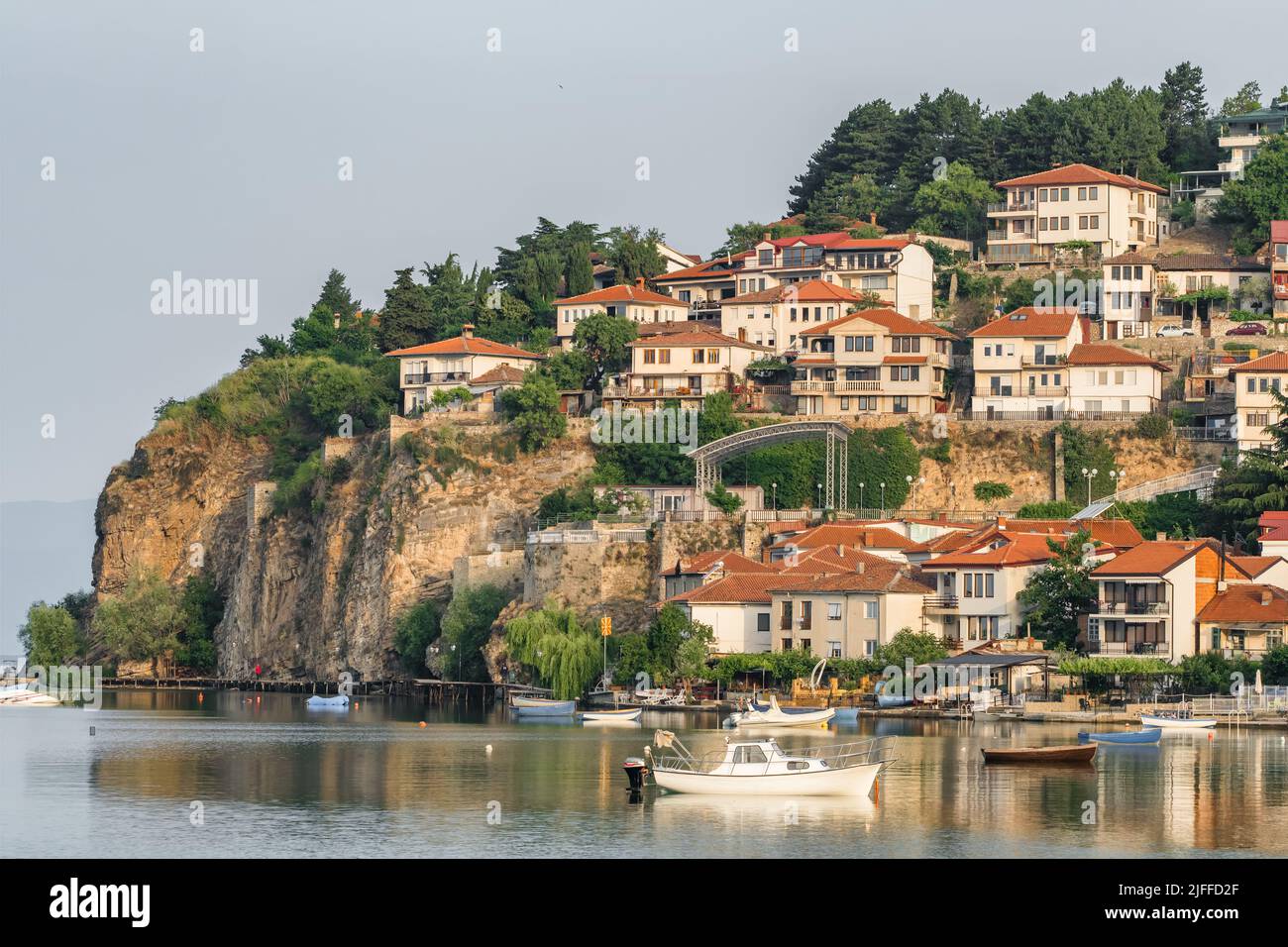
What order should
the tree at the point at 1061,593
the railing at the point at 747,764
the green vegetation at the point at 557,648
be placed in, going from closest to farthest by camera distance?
the railing at the point at 747,764, the tree at the point at 1061,593, the green vegetation at the point at 557,648

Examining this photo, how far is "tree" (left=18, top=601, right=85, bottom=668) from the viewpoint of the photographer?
411 ft

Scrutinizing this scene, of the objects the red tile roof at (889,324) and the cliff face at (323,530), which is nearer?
the red tile roof at (889,324)

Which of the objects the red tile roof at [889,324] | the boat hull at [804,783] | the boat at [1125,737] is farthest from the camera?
the red tile roof at [889,324]

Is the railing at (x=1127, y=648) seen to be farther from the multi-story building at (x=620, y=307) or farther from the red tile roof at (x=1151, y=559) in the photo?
the multi-story building at (x=620, y=307)

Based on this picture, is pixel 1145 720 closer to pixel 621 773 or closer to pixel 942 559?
pixel 942 559

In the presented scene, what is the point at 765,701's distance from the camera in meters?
80.3

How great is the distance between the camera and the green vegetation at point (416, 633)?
99.8m

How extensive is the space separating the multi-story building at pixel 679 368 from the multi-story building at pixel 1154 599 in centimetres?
2855

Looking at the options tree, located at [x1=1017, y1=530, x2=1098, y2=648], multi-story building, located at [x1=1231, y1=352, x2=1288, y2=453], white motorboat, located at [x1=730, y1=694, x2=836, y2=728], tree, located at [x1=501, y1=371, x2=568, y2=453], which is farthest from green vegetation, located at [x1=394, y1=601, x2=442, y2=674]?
multi-story building, located at [x1=1231, y1=352, x2=1288, y2=453]

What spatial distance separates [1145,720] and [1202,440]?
27.2m

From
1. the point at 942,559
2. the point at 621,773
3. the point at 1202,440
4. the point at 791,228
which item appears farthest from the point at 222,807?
the point at 791,228

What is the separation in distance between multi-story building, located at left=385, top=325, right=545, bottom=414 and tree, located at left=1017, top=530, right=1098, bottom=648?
117 ft

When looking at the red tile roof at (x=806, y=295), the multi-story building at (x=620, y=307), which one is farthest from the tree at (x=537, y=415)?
the red tile roof at (x=806, y=295)

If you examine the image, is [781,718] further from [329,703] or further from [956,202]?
[956,202]
